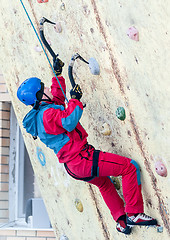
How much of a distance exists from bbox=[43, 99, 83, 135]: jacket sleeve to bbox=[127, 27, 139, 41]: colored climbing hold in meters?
0.42

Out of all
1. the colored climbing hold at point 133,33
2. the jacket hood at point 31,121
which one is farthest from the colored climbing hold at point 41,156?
the colored climbing hold at point 133,33

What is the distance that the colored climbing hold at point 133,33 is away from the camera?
77.4 inches

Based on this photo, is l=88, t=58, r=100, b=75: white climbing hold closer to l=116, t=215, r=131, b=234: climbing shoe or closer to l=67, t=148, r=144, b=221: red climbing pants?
l=67, t=148, r=144, b=221: red climbing pants

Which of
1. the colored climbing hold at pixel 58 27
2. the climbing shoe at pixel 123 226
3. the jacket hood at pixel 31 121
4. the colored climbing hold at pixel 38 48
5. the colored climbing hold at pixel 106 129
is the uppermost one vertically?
the colored climbing hold at pixel 58 27

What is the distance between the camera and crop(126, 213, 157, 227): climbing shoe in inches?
87.8

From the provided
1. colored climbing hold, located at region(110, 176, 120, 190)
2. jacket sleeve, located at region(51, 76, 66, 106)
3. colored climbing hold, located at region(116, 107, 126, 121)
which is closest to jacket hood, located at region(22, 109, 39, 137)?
jacket sleeve, located at region(51, 76, 66, 106)

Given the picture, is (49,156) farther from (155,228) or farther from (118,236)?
(155,228)

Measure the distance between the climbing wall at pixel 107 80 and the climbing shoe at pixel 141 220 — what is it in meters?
0.04

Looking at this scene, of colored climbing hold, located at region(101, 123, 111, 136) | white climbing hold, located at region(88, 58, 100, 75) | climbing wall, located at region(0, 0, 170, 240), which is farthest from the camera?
colored climbing hold, located at region(101, 123, 111, 136)

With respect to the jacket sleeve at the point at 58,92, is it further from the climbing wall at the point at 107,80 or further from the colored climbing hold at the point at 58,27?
the colored climbing hold at the point at 58,27

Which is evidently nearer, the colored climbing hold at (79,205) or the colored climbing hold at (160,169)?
the colored climbing hold at (160,169)

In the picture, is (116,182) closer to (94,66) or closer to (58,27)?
(94,66)

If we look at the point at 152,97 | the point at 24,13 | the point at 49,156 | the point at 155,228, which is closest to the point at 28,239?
the point at 49,156

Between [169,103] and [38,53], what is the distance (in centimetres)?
118
